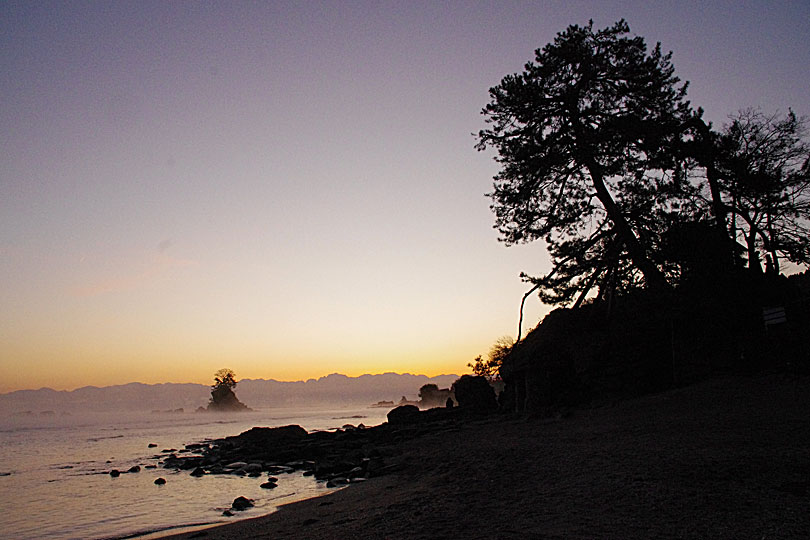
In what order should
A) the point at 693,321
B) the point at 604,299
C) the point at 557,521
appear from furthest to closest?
the point at 604,299
the point at 693,321
the point at 557,521

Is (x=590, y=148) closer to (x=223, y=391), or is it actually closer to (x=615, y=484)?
(x=615, y=484)

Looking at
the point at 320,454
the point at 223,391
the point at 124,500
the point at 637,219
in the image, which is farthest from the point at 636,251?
the point at 223,391

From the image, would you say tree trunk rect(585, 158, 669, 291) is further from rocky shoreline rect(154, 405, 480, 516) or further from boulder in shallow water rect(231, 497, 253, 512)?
boulder in shallow water rect(231, 497, 253, 512)

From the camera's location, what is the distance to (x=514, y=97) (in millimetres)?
25562

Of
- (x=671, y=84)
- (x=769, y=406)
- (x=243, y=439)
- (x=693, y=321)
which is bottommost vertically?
(x=243, y=439)

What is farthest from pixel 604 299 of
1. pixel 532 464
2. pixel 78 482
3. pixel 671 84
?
pixel 78 482

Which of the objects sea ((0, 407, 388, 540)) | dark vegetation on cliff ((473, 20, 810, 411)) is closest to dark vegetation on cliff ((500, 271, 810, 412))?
dark vegetation on cliff ((473, 20, 810, 411))

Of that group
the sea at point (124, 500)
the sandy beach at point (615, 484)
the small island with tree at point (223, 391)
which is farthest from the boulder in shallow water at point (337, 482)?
the small island with tree at point (223, 391)

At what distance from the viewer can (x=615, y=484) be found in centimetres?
953

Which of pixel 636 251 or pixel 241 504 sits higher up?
pixel 636 251

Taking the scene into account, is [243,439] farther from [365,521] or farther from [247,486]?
[365,521]

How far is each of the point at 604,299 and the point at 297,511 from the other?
20.4m

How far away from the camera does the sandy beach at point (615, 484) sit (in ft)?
24.8

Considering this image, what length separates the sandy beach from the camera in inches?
298
